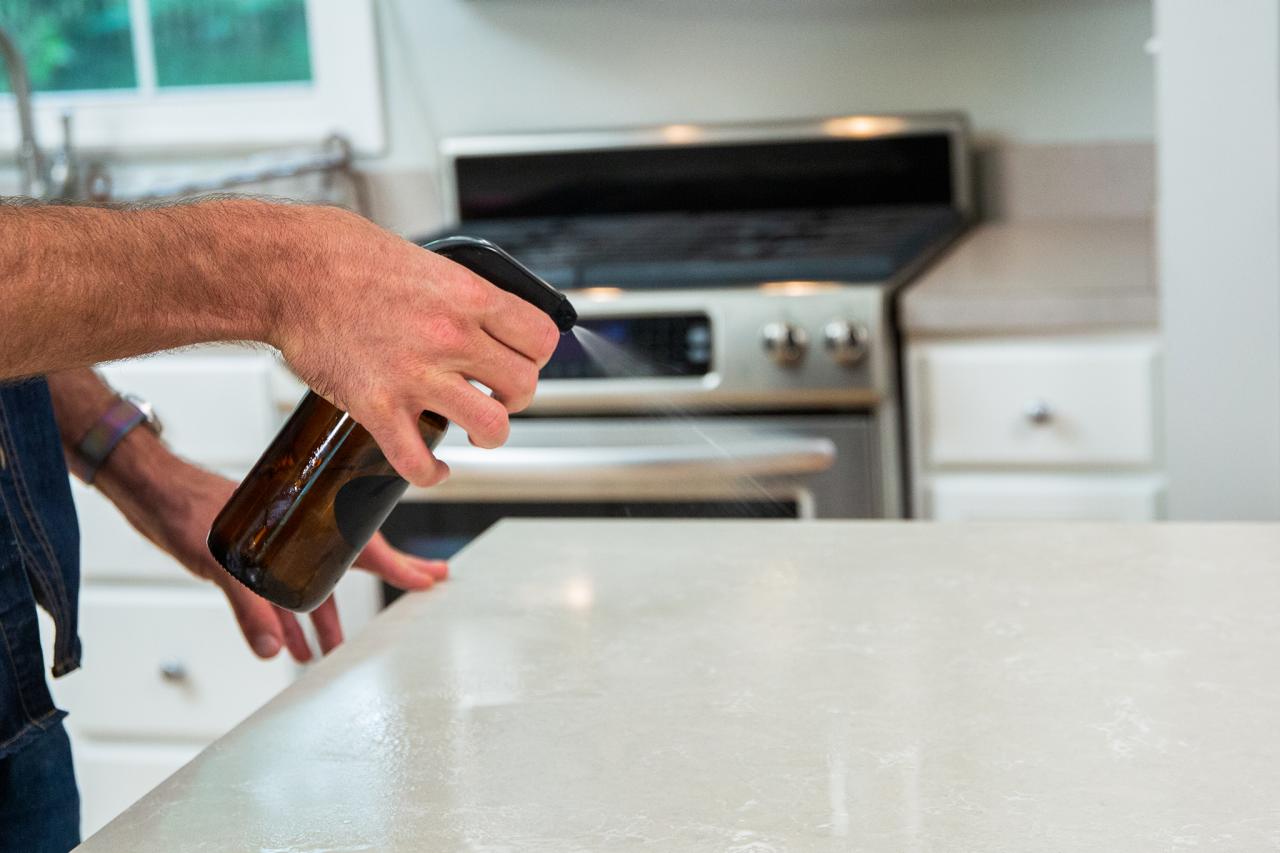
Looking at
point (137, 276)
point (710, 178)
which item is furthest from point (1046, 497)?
point (137, 276)

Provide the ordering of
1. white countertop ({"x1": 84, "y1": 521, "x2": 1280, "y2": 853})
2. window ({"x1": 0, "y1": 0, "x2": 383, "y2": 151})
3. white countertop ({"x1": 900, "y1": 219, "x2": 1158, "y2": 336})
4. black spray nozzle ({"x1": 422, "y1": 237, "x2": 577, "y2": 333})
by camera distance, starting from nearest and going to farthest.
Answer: white countertop ({"x1": 84, "y1": 521, "x2": 1280, "y2": 853})
black spray nozzle ({"x1": 422, "y1": 237, "x2": 577, "y2": 333})
white countertop ({"x1": 900, "y1": 219, "x2": 1158, "y2": 336})
window ({"x1": 0, "y1": 0, "x2": 383, "y2": 151})

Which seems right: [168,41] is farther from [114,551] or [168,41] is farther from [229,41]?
[114,551]

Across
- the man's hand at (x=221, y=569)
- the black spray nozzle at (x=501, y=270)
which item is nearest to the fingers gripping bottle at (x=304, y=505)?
the black spray nozzle at (x=501, y=270)

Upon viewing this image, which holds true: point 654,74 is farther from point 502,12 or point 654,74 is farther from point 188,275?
point 188,275

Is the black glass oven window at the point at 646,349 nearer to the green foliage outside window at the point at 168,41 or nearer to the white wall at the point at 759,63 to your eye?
the white wall at the point at 759,63

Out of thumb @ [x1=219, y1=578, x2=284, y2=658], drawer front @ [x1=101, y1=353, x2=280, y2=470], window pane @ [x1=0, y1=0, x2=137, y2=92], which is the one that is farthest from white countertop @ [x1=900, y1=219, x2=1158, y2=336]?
window pane @ [x1=0, y1=0, x2=137, y2=92]

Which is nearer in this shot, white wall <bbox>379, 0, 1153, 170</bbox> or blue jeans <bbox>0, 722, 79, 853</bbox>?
blue jeans <bbox>0, 722, 79, 853</bbox>

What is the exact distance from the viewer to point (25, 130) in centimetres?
252

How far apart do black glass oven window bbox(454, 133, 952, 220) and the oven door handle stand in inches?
27.6

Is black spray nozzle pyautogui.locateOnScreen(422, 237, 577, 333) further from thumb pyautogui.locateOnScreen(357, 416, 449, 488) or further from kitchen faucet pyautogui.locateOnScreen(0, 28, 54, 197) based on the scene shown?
kitchen faucet pyautogui.locateOnScreen(0, 28, 54, 197)

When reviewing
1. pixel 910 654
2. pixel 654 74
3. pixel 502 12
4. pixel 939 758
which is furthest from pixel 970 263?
pixel 939 758

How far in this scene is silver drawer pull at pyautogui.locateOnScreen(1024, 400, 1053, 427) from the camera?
5.97ft

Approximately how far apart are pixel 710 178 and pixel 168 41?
3.53ft

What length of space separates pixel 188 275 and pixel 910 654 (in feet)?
1.42
